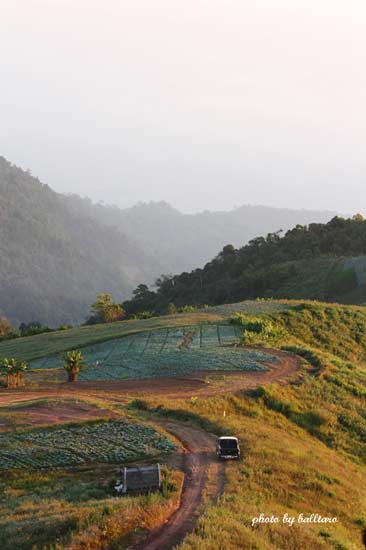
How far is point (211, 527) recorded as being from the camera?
15.5 meters

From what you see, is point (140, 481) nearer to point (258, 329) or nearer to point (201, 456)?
point (201, 456)

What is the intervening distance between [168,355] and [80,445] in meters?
18.9

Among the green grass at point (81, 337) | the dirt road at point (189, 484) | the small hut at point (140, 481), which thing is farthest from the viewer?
the green grass at point (81, 337)

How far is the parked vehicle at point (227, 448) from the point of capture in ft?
72.3

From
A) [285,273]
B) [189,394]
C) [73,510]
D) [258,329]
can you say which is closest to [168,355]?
[189,394]

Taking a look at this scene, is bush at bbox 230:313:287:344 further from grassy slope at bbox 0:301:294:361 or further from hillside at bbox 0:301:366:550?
grassy slope at bbox 0:301:294:361

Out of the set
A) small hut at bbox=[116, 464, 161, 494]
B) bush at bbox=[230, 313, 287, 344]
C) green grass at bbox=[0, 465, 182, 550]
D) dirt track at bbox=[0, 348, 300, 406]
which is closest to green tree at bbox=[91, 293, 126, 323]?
bush at bbox=[230, 313, 287, 344]

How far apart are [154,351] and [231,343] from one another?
19.8 feet

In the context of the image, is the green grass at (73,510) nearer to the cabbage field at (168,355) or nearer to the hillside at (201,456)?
the hillside at (201,456)

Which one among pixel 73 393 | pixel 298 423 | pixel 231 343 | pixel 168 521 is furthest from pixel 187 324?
pixel 168 521

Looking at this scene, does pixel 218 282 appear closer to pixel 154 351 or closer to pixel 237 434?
pixel 154 351

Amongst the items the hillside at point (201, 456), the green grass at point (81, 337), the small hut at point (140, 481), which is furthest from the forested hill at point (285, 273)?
the small hut at point (140, 481)

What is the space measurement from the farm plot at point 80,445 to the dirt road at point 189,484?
3.64ft

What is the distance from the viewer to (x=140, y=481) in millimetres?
18703
